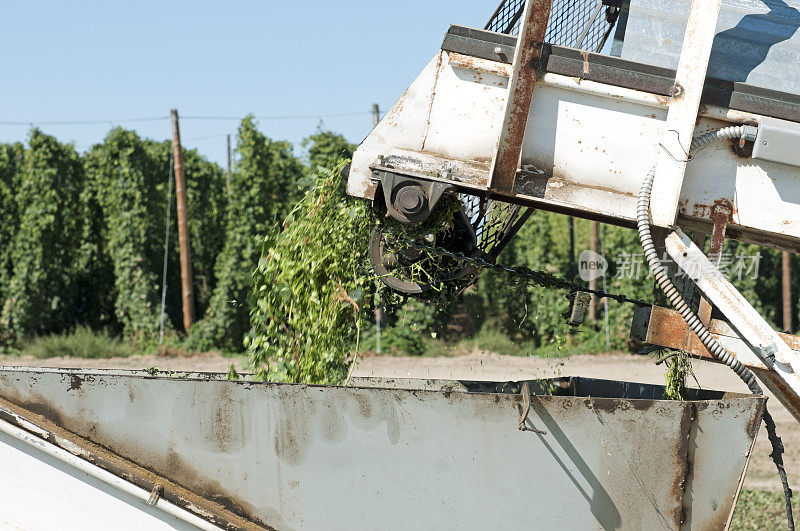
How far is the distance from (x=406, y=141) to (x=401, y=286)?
0.81m

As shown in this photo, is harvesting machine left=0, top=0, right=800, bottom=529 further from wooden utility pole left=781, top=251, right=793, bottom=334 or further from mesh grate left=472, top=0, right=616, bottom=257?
→ wooden utility pole left=781, top=251, right=793, bottom=334

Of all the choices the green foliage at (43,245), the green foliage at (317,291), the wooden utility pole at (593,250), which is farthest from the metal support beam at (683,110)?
the green foliage at (43,245)

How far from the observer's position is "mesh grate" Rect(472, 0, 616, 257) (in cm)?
297

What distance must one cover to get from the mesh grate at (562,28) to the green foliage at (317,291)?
0.52 m

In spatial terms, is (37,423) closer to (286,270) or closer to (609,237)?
(286,270)

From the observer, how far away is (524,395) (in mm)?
2457

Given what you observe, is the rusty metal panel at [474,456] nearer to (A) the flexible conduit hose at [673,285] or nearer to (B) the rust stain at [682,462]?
(B) the rust stain at [682,462]

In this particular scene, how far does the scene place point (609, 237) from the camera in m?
13.4

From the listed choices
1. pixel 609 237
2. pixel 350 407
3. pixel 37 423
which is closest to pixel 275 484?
pixel 350 407

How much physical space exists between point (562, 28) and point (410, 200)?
1.01 m

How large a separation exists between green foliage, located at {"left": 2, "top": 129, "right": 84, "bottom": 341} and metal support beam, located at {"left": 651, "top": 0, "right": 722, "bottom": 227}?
39.7 ft

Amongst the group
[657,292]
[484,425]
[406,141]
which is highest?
[406,141]

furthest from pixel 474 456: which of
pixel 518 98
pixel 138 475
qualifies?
pixel 518 98

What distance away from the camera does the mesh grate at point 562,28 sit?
2969 mm
